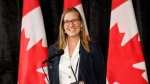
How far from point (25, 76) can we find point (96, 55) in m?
0.95

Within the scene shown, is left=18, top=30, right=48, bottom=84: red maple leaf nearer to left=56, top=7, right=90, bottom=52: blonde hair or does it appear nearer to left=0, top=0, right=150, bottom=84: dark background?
left=0, top=0, right=150, bottom=84: dark background

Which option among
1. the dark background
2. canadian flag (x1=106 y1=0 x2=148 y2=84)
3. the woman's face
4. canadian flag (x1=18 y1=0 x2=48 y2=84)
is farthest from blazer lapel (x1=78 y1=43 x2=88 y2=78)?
the dark background

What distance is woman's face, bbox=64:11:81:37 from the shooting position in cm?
166

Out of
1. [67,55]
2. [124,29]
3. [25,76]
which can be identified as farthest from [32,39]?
[124,29]

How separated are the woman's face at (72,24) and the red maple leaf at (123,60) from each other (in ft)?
2.13

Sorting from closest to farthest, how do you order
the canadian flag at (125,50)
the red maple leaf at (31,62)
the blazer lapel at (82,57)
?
1. the blazer lapel at (82,57)
2. the canadian flag at (125,50)
3. the red maple leaf at (31,62)

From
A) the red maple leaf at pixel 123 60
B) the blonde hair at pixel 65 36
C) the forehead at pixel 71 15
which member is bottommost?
the red maple leaf at pixel 123 60

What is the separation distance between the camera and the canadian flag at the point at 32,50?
2.32 metres

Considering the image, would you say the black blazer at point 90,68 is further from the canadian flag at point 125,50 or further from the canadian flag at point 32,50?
the canadian flag at point 32,50

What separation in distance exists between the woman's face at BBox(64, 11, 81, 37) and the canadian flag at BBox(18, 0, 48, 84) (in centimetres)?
75

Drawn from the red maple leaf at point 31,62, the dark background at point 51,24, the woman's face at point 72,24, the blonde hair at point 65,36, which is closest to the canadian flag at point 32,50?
the red maple leaf at point 31,62

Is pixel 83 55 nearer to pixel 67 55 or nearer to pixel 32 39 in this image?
pixel 67 55

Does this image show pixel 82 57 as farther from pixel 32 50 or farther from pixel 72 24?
pixel 32 50

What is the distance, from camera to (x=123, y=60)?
7.11ft
